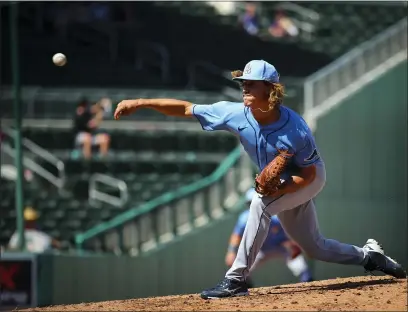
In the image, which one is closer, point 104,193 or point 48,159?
point 104,193

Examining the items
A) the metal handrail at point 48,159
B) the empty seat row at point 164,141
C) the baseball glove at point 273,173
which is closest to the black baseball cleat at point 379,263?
the baseball glove at point 273,173

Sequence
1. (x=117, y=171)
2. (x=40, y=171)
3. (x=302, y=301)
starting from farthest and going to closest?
1. (x=117, y=171)
2. (x=40, y=171)
3. (x=302, y=301)

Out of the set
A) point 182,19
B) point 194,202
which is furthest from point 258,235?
point 182,19

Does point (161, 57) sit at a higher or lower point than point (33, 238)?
higher

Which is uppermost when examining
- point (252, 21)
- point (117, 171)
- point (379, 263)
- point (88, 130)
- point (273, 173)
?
point (252, 21)

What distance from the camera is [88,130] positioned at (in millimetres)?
12922

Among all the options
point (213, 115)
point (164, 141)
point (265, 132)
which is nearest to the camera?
point (265, 132)

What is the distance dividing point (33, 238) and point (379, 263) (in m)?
6.21

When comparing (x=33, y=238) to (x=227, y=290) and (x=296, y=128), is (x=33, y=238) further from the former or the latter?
(x=296, y=128)

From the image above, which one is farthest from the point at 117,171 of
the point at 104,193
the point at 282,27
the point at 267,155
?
the point at 267,155

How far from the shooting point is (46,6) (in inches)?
639

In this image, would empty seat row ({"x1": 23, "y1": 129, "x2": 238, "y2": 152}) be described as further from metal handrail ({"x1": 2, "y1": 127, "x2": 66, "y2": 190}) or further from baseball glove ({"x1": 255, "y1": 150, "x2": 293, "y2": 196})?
baseball glove ({"x1": 255, "y1": 150, "x2": 293, "y2": 196})

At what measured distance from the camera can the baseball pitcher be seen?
571 cm

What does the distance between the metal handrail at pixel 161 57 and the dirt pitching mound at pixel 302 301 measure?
30.2 feet
